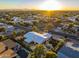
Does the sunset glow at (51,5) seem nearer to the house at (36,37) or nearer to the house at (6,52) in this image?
the house at (36,37)

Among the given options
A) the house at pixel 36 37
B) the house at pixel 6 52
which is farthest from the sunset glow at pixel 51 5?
the house at pixel 6 52

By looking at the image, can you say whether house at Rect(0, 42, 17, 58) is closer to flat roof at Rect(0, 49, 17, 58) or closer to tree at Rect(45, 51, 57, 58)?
flat roof at Rect(0, 49, 17, 58)

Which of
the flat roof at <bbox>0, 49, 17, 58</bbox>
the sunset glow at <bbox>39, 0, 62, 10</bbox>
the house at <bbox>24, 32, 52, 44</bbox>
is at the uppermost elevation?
the sunset glow at <bbox>39, 0, 62, 10</bbox>

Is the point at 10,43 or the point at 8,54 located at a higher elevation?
the point at 10,43

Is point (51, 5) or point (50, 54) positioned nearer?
point (50, 54)

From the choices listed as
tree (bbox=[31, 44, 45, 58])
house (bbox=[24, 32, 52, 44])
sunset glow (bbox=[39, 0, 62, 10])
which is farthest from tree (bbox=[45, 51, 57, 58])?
sunset glow (bbox=[39, 0, 62, 10])

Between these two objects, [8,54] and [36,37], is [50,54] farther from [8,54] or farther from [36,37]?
[8,54]

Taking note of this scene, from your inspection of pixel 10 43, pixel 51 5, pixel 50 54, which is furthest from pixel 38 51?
pixel 51 5

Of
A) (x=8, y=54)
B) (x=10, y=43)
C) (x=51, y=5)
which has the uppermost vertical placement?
(x=51, y=5)
